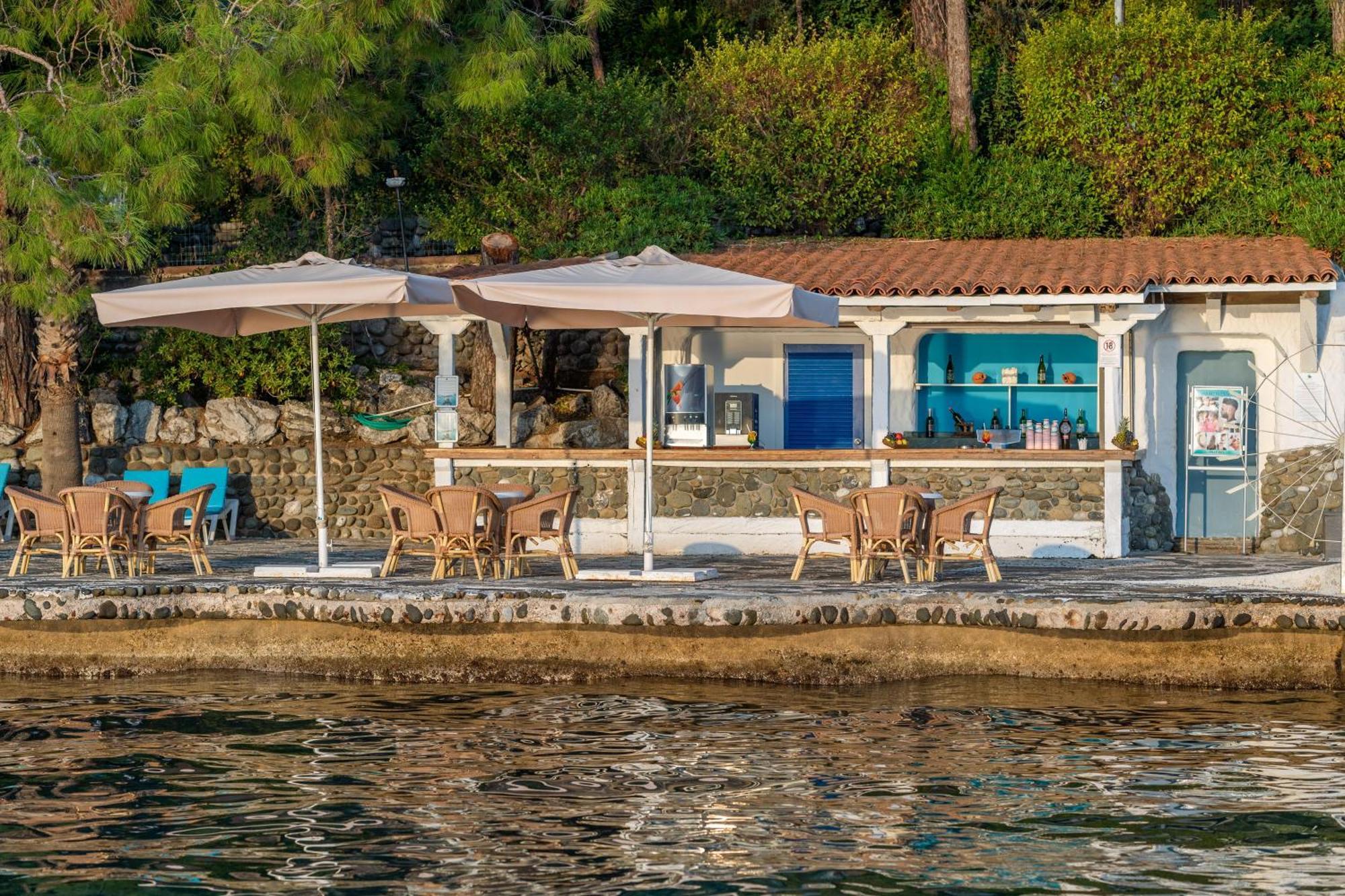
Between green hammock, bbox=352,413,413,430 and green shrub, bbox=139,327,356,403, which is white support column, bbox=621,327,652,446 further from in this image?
green shrub, bbox=139,327,356,403

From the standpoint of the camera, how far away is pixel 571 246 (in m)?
22.6

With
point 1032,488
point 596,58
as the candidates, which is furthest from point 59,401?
point 596,58

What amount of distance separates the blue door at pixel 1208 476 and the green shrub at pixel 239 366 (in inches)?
385

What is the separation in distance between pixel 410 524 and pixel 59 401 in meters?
6.84

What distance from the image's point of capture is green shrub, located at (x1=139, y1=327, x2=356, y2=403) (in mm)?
22500

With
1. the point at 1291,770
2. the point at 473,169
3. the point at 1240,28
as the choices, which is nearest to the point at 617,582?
the point at 1291,770

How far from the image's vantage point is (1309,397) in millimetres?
19594

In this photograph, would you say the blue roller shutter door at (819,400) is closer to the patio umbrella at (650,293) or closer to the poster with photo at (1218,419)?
the poster with photo at (1218,419)

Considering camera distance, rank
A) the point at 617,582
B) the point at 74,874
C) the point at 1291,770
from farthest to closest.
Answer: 1. the point at 617,582
2. the point at 1291,770
3. the point at 74,874

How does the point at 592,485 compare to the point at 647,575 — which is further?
the point at 592,485

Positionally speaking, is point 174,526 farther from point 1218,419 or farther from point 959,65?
point 959,65

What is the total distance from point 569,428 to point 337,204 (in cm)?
681

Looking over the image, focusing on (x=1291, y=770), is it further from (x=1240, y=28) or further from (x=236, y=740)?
(x=1240, y=28)

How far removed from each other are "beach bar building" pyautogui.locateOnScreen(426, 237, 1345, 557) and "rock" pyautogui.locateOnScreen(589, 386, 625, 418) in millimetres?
1781
